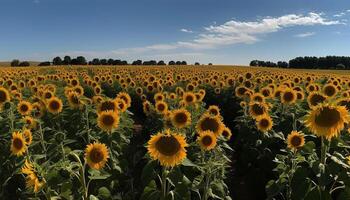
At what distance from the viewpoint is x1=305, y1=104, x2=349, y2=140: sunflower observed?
16.3 ft

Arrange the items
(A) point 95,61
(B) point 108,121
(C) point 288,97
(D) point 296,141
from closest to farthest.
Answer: (D) point 296,141
(B) point 108,121
(C) point 288,97
(A) point 95,61

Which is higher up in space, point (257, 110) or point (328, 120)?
point (328, 120)

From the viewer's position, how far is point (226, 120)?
17.5 metres

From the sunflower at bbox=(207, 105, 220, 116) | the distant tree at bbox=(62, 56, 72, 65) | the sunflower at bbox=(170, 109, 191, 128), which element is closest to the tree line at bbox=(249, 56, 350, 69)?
the distant tree at bbox=(62, 56, 72, 65)

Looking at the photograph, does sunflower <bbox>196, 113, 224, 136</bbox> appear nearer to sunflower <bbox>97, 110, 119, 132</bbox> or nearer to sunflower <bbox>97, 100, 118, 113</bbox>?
sunflower <bbox>97, 110, 119, 132</bbox>

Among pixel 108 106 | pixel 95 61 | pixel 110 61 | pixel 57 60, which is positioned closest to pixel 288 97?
pixel 108 106

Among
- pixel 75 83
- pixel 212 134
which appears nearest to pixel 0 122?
pixel 212 134

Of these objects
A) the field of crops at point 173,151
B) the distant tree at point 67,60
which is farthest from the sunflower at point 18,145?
the distant tree at point 67,60

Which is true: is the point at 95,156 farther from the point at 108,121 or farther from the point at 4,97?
the point at 4,97

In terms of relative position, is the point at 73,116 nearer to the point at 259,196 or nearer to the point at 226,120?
the point at 259,196

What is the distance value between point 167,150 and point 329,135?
1.63 metres

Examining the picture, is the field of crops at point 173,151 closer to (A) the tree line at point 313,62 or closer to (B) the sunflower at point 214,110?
(B) the sunflower at point 214,110

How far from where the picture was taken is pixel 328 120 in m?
5.00

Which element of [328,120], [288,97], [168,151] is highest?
[328,120]
